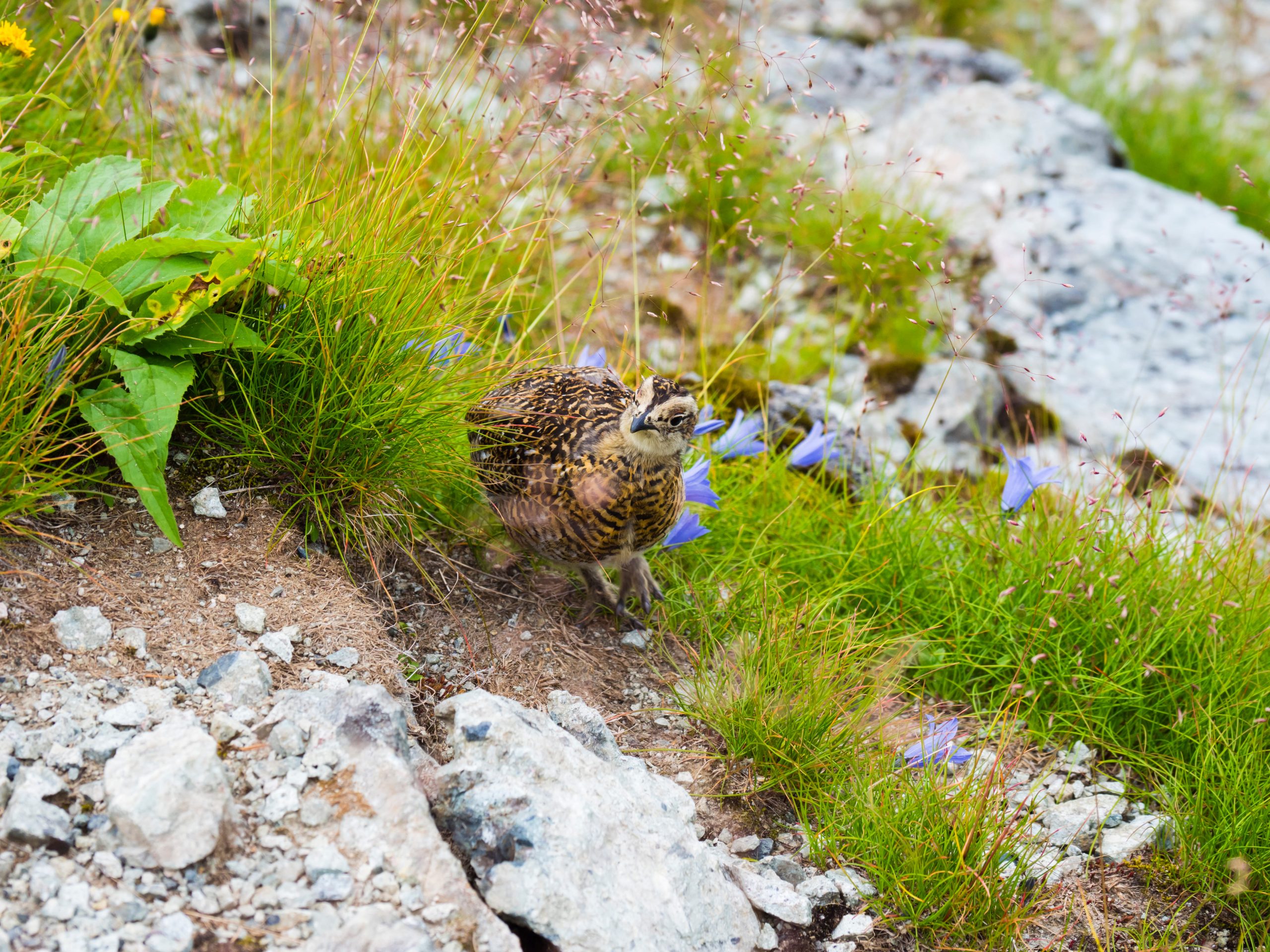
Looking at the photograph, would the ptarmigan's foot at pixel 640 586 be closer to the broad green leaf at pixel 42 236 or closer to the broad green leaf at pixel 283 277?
the broad green leaf at pixel 283 277

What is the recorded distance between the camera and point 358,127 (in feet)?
14.8

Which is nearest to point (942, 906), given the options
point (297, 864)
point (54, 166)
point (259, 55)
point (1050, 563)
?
point (1050, 563)

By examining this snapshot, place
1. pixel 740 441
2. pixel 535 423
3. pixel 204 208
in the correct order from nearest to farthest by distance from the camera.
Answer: pixel 204 208, pixel 535 423, pixel 740 441

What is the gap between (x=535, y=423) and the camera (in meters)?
3.72

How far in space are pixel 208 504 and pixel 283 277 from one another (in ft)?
2.43

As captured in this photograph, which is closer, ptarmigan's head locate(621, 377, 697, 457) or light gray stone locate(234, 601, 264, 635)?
light gray stone locate(234, 601, 264, 635)

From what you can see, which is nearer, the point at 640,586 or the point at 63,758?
the point at 63,758

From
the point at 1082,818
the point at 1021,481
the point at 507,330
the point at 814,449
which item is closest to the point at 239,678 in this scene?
the point at 507,330

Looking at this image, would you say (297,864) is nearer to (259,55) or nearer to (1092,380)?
(1092,380)

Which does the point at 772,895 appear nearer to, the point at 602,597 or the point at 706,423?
the point at 602,597

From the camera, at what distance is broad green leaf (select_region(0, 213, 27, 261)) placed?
9.98ft

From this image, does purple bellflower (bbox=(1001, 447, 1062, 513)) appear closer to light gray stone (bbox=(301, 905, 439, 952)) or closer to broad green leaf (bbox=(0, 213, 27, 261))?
light gray stone (bbox=(301, 905, 439, 952))

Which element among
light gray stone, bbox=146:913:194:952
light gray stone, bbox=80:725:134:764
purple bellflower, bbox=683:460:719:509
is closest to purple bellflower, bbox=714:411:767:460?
purple bellflower, bbox=683:460:719:509

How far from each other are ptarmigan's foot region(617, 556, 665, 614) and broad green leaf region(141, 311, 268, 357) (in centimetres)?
149
